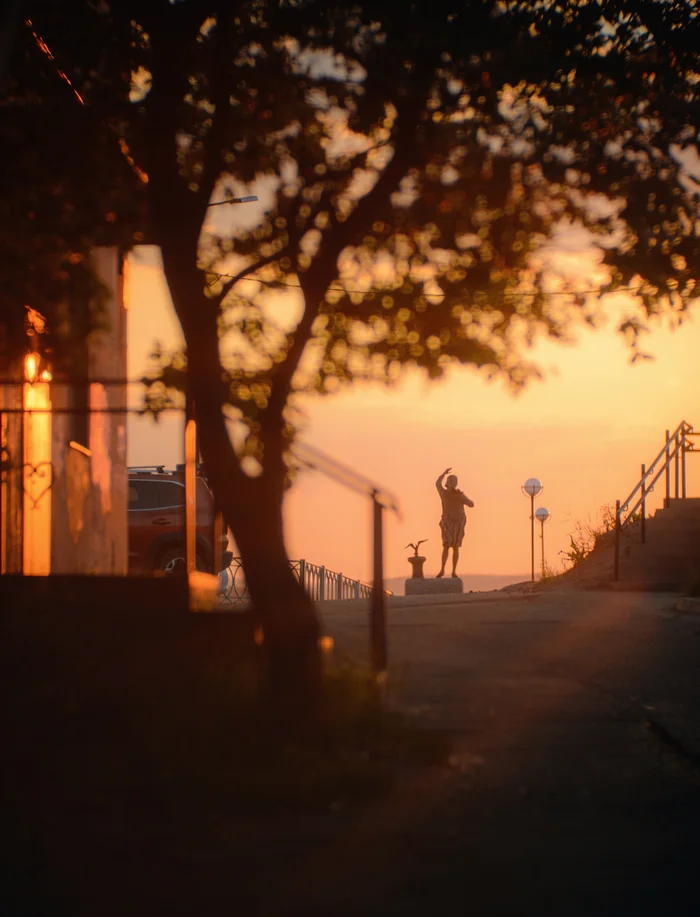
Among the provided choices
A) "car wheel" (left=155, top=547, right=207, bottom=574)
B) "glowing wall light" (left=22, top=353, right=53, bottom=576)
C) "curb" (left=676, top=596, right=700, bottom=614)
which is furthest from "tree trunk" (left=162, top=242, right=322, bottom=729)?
"car wheel" (left=155, top=547, right=207, bottom=574)

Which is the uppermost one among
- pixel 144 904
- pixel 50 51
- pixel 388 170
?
pixel 50 51

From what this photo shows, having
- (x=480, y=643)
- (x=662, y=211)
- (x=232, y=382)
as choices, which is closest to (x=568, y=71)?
(x=662, y=211)

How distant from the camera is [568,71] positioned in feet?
24.9

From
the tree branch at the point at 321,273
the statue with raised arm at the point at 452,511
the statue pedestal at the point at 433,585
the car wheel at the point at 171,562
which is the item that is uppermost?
the tree branch at the point at 321,273

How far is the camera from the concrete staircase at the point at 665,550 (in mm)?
18859

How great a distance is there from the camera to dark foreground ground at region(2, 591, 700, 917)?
13.3 feet

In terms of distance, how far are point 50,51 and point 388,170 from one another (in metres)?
3.47

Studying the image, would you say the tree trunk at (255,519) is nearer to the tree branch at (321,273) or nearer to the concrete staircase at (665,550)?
the tree branch at (321,273)

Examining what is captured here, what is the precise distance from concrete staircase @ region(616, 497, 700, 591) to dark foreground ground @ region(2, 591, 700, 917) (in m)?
11.2

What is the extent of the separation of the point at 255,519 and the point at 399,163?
2406 millimetres

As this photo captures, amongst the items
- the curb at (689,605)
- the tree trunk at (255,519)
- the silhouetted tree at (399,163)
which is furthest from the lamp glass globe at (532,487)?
the tree trunk at (255,519)

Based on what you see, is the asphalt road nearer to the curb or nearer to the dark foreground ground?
the dark foreground ground

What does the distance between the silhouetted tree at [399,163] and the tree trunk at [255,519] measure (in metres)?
0.01

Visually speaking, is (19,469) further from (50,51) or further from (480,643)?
(480,643)
